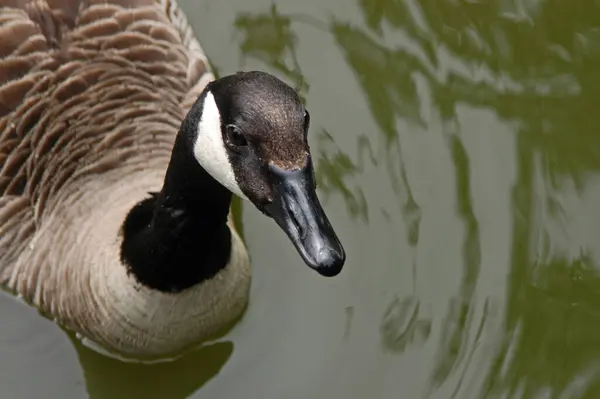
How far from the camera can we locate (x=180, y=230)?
4230 millimetres

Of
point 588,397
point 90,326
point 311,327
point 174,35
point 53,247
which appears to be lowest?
point 588,397

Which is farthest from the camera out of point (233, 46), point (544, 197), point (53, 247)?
point (233, 46)

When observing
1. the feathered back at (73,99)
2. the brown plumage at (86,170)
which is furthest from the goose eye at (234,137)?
the feathered back at (73,99)

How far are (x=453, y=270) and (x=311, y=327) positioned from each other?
0.76 metres

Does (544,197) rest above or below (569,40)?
below

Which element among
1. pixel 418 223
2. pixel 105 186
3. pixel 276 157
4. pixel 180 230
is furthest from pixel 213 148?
pixel 418 223

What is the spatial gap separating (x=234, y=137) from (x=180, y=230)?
730 millimetres

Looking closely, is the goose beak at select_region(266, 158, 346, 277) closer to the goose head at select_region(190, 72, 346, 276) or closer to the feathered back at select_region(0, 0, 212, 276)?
the goose head at select_region(190, 72, 346, 276)

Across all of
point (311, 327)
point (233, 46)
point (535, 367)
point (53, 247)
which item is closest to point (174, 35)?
point (233, 46)

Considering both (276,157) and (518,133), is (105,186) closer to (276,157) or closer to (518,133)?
(276,157)

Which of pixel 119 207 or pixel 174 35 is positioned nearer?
pixel 119 207

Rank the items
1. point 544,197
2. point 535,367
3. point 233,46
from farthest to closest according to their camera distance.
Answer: point 233,46, point 544,197, point 535,367

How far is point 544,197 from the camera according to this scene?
5.57 m

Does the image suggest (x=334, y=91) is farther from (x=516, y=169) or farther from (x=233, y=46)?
(x=516, y=169)
